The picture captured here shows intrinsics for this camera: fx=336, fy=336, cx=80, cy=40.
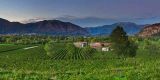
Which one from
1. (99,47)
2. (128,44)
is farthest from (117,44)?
(99,47)

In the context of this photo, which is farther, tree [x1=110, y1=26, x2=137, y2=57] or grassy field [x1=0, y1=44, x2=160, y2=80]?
tree [x1=110, y1=26, x2=137, y2=57]

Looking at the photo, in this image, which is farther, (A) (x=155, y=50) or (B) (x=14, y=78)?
(A) (x=155, y=50)

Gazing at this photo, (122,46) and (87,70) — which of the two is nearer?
(87,70)

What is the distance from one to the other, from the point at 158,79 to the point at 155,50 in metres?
148

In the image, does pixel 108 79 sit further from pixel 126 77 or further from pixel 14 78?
pixel 14 78

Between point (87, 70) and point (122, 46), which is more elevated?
point (87, 70)

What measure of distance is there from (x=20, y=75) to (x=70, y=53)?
114539 millimetres

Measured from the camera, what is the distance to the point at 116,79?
21516 mm

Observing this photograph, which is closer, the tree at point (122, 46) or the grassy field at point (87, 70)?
the grassy field at point (87, 70)

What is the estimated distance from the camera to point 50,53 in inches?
5502

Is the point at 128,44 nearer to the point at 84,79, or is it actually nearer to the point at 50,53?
the point at 50,53

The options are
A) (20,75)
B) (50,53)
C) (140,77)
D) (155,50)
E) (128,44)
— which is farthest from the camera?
(155,50)

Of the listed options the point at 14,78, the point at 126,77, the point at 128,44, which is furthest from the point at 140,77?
the point at 128,44

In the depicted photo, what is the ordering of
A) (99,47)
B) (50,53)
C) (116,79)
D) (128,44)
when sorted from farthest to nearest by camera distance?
(99,47) → (50,53) → (128,44) → (116,79)
